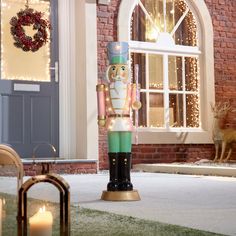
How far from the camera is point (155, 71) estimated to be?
864 cm

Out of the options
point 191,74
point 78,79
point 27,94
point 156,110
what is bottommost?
point 156,110

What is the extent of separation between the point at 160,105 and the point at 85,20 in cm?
190

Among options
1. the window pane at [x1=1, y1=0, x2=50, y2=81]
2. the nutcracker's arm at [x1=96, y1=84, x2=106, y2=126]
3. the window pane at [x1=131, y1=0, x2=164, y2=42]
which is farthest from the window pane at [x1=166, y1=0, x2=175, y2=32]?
the nutcracker's arm at [x1=96, y1=84, x2=106, y2=126]

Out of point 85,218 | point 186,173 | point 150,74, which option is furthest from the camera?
point 150,74

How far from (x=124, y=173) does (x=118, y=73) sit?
719 mm

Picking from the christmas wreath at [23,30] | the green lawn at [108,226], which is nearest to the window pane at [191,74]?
the christmas wreath at [23,30]

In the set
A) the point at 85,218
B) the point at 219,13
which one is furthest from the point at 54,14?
the point at 85,218

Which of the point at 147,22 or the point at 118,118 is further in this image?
the point at 147,22

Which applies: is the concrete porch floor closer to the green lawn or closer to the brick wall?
the brick wall

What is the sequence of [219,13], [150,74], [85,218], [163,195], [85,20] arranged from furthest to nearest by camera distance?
[219,13] → [150,74] → [85,20] → [163,195] → [85,218]

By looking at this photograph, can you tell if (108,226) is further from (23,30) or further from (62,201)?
(23,30)

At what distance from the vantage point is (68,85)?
7.95 m

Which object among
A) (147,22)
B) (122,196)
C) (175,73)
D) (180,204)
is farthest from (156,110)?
(180,204)

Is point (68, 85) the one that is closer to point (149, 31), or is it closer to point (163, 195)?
point (149, 31)
